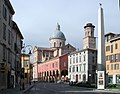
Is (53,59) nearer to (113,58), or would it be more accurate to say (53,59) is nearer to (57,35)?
(57,35)

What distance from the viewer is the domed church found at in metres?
136

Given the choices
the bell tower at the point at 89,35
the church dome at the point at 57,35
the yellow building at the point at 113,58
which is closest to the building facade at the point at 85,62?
the bell tower at the point at 89,35

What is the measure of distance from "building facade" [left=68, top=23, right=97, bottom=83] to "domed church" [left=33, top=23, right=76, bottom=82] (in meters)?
8.02

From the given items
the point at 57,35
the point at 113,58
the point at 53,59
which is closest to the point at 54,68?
the point at 53,59

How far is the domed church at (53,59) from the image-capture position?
136500 millimetres

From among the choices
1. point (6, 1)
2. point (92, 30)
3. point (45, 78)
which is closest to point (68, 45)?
point (45, 78)

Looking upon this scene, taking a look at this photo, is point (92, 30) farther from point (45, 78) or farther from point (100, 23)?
point (100, 23)

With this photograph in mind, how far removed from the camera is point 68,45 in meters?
156

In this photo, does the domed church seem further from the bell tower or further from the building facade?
the bell tower

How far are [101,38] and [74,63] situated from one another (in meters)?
65.1

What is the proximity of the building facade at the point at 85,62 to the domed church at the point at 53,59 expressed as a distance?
8.02 metres

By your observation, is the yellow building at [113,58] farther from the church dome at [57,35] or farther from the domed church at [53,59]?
the church dome at [57,35]

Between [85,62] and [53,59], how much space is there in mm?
38162

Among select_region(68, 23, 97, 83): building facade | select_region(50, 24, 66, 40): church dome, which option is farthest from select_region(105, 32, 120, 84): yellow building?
select_region(50, 24, 66, 40): church dome
